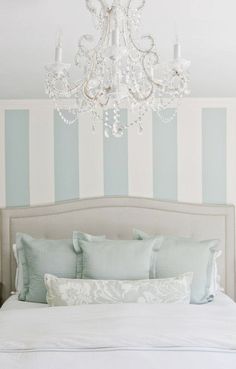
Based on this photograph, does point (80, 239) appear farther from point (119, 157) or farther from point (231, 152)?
point (231, 152)

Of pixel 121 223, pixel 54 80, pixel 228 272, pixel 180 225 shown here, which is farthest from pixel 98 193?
pixel 54 80

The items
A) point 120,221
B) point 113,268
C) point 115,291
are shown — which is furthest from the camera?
point 120,221

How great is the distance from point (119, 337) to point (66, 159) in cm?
193

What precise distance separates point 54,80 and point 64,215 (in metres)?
1.93

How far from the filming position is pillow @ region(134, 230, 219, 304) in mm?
3576

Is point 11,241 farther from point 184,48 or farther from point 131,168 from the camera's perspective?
point 184,48

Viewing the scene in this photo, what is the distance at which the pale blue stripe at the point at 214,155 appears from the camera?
166 inches

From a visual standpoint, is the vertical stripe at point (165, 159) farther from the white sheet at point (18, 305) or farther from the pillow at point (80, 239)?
the white sheet at point (18, 305)

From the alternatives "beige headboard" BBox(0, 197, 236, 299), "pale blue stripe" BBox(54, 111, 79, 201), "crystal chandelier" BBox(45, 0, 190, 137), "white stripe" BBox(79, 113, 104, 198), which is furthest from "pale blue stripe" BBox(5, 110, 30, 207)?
"crystal chandelier" BBox(45, 0, 190, 137)

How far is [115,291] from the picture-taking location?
3.29m

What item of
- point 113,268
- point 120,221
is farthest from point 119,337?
point 120,221

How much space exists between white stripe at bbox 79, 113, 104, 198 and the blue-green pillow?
2.10 feet

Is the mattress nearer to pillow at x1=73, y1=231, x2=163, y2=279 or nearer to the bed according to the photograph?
the bed

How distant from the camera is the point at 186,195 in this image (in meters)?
4.22
